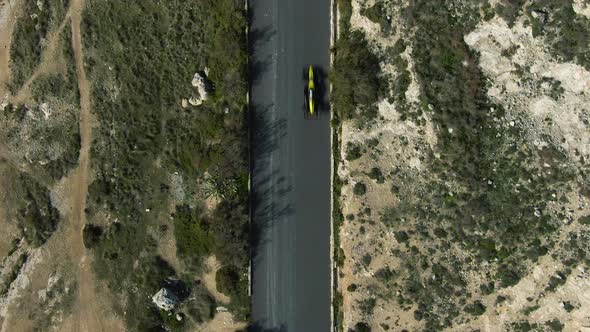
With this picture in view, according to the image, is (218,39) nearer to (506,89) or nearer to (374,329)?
(506,89)

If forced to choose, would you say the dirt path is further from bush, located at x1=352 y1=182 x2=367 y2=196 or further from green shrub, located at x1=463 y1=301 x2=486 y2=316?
green shrub, located at x1=463 y1=301 x2=486 y2=316

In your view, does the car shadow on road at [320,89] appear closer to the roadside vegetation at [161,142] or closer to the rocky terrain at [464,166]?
the rocky terrain at [464,166]

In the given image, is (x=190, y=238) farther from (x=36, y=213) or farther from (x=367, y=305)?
(x=367, y=305)

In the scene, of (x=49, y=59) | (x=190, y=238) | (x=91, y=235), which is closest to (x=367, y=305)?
(x=190, y=238)

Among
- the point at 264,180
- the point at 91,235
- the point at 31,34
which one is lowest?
the point at 91,235

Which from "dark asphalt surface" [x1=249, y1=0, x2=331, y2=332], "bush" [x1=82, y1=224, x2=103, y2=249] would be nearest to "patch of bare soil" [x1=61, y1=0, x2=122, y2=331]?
"bush" [x1=82, y1=224, x2=103, y2=249]

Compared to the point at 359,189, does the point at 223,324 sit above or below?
below
